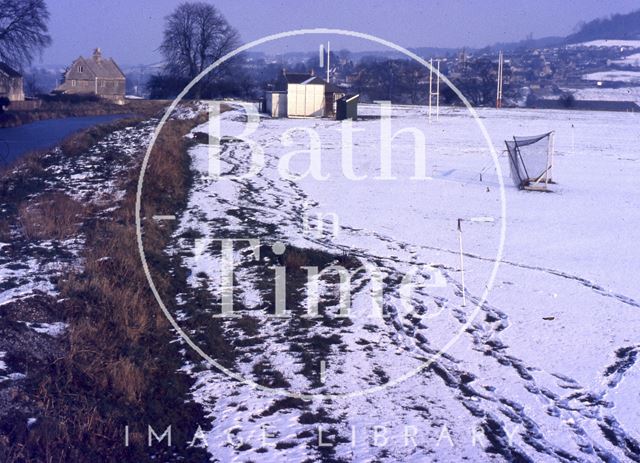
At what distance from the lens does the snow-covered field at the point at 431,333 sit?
587 centimetres

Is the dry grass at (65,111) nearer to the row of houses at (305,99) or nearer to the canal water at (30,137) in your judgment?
the canal water at (30,137)

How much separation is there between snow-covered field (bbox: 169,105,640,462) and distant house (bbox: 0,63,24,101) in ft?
109

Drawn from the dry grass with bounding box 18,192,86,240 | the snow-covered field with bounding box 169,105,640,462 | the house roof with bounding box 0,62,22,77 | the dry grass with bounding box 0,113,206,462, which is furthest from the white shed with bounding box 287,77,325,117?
the dry grass with bounding box 0,113,206,462

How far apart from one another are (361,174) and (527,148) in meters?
4.89

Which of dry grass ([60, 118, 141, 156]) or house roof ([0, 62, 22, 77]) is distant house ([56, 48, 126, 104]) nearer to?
house roof ([0, 62, 22, 77])

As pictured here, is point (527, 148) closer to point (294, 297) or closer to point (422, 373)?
point (294, 297)

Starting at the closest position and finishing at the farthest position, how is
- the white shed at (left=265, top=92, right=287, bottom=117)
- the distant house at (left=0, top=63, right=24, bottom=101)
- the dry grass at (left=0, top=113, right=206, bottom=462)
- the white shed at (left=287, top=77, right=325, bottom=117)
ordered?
the dry grass at (left=0, top=113, right=206, bottom=462) < the distant house at (left=0, top=63, right=24, bottom=101) < the white shed at (left=287, top=77, right=325, bottom=117) < the white shed at (left=265, top=92, right=287, bottom=117)

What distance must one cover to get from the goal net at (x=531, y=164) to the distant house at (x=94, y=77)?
179 feet

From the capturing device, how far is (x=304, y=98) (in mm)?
46625

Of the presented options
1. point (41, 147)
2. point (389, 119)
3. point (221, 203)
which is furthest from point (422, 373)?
point (389, 119)

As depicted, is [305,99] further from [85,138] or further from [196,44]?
[85,138]

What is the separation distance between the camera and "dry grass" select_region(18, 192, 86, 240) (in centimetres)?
1173

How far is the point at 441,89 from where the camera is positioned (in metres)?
67.4

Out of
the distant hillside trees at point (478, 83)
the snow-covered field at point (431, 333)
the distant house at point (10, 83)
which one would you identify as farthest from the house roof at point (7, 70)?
the distant hillside trees at point (478, 83)
